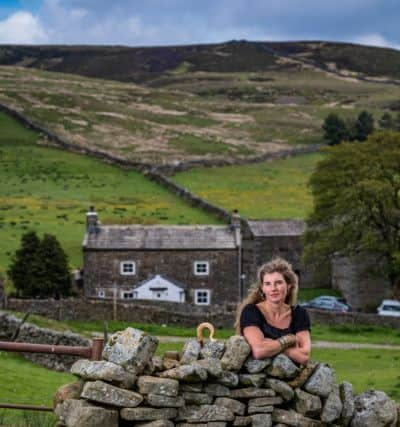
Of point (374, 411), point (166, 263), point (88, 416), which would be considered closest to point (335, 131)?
point (166, 263)

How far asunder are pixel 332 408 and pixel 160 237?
50140 millimetres

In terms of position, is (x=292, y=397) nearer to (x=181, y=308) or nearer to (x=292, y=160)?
(x=181, y=308)

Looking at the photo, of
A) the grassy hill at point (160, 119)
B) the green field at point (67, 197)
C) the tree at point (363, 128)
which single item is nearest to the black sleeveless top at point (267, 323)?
the green field at point (67, 197)

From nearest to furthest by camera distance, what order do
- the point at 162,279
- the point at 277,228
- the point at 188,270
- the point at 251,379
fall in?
1. the point at 251,379
2. the point at 162,279
3. the point at 188,270
4. the point at 277,228

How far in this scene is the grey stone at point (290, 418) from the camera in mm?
10758

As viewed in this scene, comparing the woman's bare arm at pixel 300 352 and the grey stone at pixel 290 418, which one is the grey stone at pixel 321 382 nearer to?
the woman's bare arm at pixel 300 352

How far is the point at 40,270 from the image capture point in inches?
2130

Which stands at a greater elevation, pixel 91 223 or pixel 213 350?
pixel 91 223

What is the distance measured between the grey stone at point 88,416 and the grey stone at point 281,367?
167 cm

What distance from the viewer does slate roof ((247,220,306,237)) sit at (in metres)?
65.8

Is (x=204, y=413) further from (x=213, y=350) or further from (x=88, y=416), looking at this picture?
(x=88, y=416)

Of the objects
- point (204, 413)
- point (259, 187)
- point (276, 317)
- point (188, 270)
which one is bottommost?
point (204, 413)

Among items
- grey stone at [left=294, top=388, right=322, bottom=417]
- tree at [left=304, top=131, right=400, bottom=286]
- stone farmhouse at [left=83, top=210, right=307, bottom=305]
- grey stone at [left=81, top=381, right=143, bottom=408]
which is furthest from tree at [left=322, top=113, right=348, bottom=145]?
grey stone at [left=81, top=381, right=143, bottom=408]

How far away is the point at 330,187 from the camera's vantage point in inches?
2320
